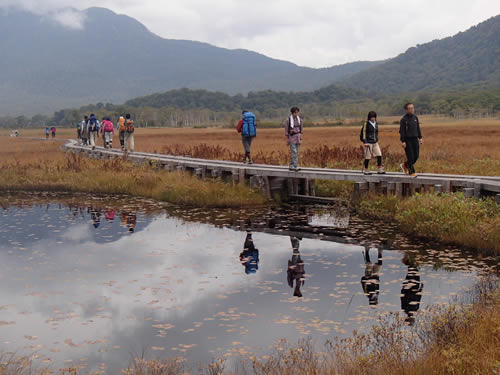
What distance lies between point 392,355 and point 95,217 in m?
14.0

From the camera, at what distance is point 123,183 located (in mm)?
24656

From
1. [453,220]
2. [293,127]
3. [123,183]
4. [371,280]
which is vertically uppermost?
[293,127]

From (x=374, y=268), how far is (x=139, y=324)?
16.6ft

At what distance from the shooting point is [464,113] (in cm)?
14475

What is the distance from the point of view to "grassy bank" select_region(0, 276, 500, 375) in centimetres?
625

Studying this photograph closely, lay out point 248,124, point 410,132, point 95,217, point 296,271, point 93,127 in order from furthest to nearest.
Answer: point 93,127 < point 248,124 < point 95,217 < point 410,132 < point 296,271

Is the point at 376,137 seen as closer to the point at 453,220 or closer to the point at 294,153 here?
the point at 294,153

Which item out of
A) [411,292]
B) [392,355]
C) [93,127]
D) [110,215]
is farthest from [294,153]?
[93,127]

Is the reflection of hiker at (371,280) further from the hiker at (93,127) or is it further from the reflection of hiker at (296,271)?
the hiker at (93,127)

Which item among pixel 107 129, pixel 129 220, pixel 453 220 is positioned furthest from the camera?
pixel 107 129

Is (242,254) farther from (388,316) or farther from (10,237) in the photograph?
(10,237)

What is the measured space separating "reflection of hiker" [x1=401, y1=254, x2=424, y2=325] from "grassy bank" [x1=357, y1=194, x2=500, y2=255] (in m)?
1.73

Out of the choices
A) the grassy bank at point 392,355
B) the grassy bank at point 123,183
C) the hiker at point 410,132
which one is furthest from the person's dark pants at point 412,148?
the grassy bank at point 392,355

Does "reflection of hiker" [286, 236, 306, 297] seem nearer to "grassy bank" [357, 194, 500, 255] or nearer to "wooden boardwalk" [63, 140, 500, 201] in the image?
"grassy bank" [357, 194, 500, 255]
